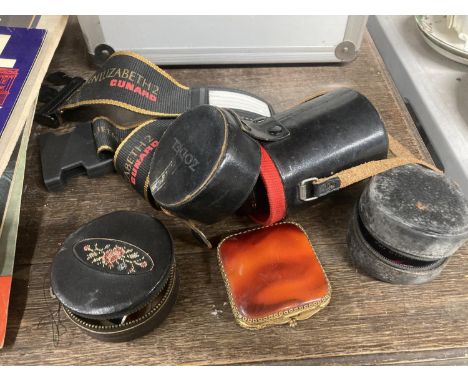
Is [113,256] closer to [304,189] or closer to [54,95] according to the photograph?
Answer: [304,189]

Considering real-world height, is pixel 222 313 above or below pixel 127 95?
below

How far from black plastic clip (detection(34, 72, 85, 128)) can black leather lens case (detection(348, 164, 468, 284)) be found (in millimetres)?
472

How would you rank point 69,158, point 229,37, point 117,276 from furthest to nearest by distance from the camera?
point 229,37, point 69,158, point 117,276

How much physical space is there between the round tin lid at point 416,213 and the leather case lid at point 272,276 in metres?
0.08

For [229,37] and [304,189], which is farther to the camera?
[229,37]

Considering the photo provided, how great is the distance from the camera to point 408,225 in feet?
1.61

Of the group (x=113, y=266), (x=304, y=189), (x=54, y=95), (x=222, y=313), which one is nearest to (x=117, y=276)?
(x=113, y=266)

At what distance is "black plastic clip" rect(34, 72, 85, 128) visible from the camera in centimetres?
73

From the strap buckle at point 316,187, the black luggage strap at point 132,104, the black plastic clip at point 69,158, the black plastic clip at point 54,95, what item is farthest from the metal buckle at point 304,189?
the black plastic clip at point 54,95

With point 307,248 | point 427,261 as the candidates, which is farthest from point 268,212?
point 427,261

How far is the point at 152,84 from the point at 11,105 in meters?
0.20

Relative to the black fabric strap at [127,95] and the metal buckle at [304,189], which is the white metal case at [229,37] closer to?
→ the black fabric strap at [127,95]

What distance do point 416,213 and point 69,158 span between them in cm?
46

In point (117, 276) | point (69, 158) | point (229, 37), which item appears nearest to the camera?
point (117, 276)
